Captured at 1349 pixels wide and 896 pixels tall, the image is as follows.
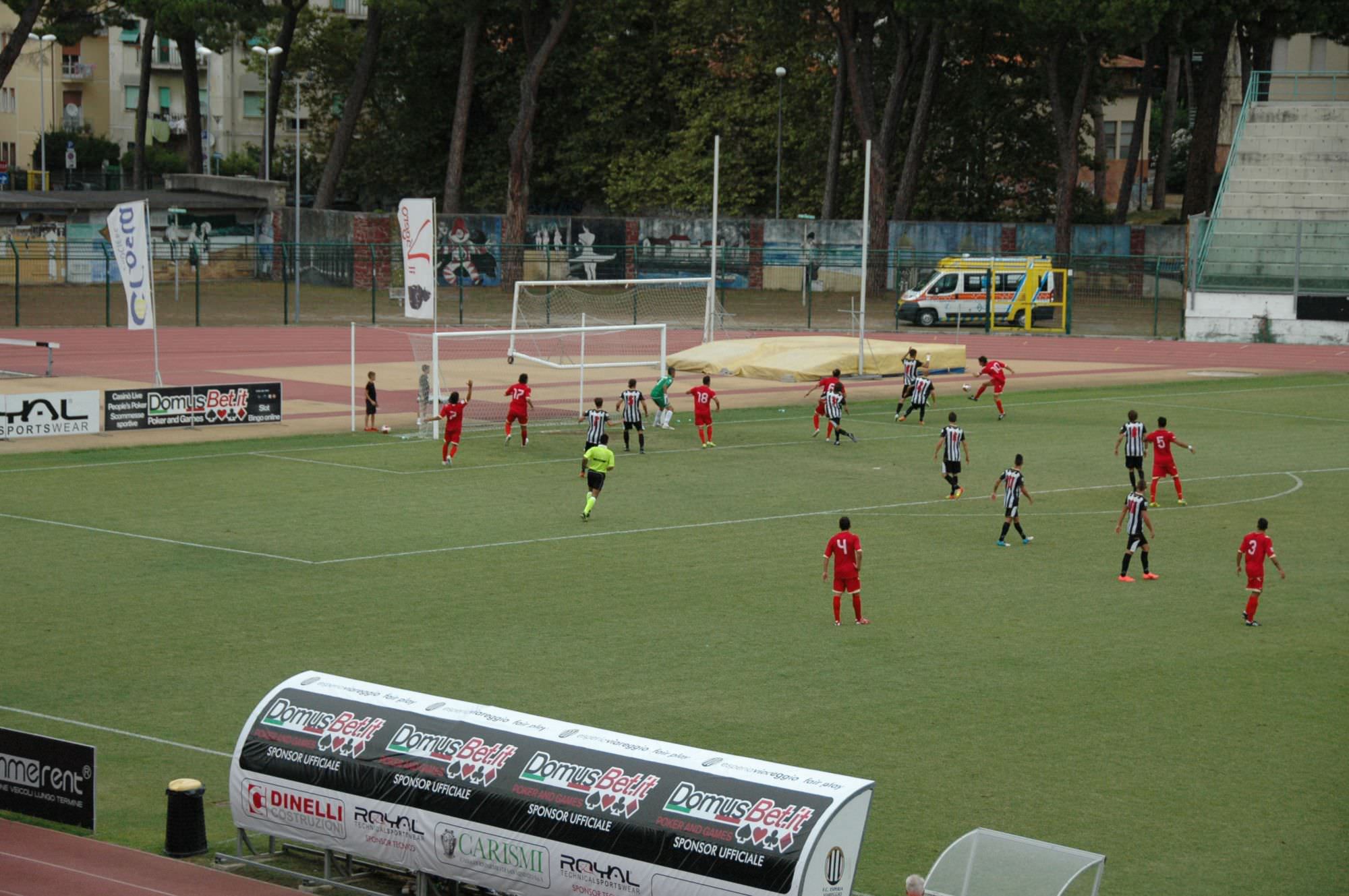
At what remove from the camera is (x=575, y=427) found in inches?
1583

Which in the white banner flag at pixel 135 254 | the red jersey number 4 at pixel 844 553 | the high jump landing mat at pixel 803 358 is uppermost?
the white banner flag at pixel 135 254

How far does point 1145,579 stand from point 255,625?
1284cm

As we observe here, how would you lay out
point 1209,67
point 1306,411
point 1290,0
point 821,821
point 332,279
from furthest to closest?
point 332,279, point 1209,67, point 1290,0, point 1306,411, point 821,821

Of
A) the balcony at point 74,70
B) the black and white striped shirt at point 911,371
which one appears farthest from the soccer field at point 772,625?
the balcony at point 74,70

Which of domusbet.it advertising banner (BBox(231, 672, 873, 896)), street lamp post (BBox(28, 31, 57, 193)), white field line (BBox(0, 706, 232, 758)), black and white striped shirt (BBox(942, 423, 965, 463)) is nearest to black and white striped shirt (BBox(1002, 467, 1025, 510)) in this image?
black and white striped shirt (BBox(942, 423, 965, 463))

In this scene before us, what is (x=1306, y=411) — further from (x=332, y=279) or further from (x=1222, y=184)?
(x=332, y=279)

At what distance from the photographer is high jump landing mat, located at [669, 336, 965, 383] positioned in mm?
49500

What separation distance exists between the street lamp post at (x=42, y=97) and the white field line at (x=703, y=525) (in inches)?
2404

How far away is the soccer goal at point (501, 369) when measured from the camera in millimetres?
40094

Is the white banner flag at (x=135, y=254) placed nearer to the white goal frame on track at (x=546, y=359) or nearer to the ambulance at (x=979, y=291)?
the white goal frame on track at (x=546, y=359)

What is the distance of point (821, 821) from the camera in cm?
1132

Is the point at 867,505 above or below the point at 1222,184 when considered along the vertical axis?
below

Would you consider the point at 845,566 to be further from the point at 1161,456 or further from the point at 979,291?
the point at 979,291

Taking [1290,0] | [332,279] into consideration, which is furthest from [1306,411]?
[332,279]
